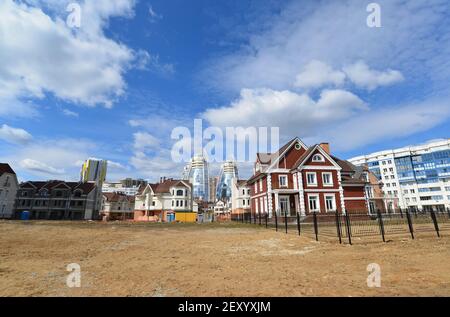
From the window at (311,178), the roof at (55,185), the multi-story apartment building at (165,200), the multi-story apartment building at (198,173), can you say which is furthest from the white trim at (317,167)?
the multi-story apartment building at (198,173)

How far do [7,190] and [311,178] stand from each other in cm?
6465

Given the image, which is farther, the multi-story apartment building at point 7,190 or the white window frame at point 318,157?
the multi-story apartment building at point 7,190

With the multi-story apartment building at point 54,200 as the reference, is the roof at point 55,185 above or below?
above

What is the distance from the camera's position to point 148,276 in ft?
20.7

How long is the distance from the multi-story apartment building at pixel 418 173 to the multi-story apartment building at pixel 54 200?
323 feet

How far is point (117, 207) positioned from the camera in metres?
78.4

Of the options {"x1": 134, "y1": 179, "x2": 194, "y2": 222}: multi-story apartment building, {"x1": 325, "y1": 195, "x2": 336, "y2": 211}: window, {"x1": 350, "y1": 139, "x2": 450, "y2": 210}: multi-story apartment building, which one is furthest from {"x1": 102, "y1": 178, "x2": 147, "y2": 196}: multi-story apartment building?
{"x1": 325, "y1": 195, "x2": 336, "y2": 211}: window

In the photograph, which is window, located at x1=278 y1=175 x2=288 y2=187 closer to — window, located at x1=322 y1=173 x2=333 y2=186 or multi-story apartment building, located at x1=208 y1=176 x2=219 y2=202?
window, located at x1=322 y1=173 x2=333 y2=186

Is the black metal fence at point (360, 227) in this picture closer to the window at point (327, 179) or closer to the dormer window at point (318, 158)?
the window at point (327, 179)

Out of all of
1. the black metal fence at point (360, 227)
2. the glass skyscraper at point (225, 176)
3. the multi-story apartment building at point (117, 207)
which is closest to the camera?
the black metal fence at point (360, 227)

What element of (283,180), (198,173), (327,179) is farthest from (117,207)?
(198,173)

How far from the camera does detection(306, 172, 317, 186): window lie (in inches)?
1216

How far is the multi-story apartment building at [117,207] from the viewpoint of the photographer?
76.5 metres
